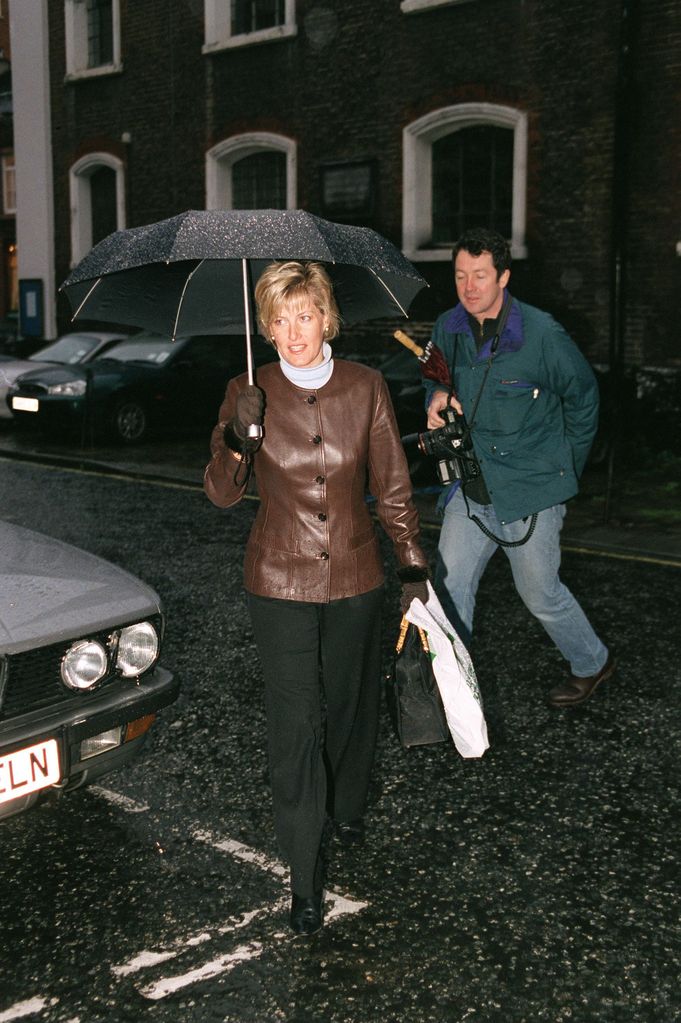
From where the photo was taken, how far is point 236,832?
388 cm

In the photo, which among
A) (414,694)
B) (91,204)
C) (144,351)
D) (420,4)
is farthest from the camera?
(91,204)

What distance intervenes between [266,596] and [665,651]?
10.8 ft

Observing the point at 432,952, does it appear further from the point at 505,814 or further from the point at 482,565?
the point at 482,565

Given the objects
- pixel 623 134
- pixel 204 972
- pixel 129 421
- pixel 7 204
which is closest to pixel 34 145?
pixel 7 204

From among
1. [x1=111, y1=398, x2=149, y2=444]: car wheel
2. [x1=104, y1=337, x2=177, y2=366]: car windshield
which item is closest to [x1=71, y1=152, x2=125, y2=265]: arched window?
[x1=104, y1=337, x2=177, y2=366]: car windshield

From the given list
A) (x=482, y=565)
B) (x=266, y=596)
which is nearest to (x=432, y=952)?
(x=266, y=596)

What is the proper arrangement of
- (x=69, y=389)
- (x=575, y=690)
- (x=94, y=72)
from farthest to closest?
1. (x=94, y=72)
2. (x=69, y=389)
3. (x=575, y=690)

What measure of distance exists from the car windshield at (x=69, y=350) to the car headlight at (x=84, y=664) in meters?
13.0

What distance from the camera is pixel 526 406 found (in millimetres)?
4566

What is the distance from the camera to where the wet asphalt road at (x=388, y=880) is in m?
2.95

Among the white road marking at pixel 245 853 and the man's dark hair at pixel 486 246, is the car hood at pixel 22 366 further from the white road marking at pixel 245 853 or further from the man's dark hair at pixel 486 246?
the white road marking at pixel 245 853

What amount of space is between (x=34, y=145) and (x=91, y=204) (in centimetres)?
179

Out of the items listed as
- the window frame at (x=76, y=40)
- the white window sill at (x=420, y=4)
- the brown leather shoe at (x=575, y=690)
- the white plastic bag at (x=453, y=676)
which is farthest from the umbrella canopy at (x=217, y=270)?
the window frame at (x=76, y=40)

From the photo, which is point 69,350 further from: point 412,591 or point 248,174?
point 412,591
